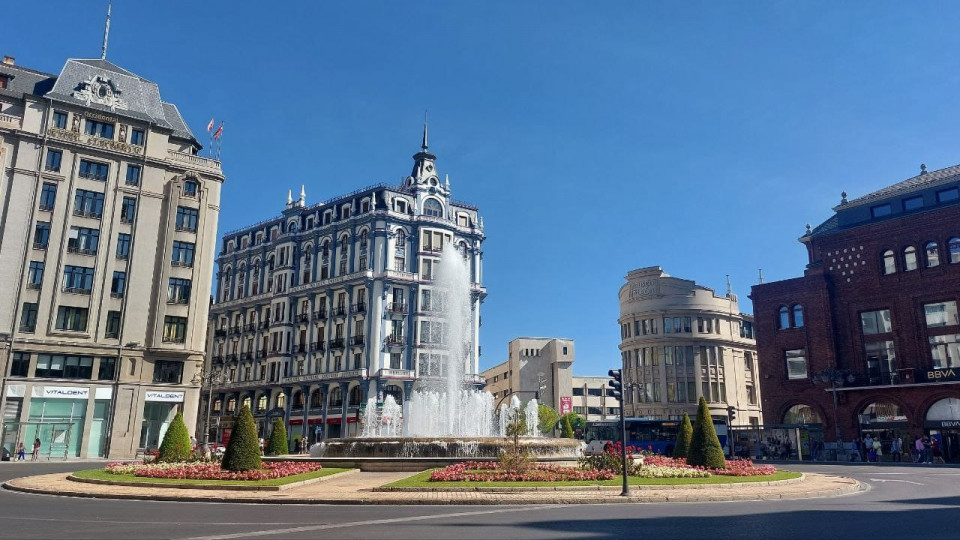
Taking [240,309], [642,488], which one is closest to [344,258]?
[240,309]

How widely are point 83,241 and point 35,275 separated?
3608 mm

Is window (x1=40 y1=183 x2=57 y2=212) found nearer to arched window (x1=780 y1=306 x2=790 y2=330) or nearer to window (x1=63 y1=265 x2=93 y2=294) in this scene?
window (x1=63 y1=265 x2=93 y2=294)

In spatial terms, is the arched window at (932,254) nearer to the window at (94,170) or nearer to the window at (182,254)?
the window at (182,254)

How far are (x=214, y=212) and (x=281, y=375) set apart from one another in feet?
93.2

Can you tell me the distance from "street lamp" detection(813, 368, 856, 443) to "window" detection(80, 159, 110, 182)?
52.7m

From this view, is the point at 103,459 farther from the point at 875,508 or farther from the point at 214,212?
the point at 875,508

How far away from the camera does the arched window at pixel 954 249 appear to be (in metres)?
47.4

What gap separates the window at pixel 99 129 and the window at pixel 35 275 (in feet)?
32.5

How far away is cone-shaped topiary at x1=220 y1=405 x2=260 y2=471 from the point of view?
78.8 feet

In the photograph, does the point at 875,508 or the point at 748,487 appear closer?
the point at 875,508

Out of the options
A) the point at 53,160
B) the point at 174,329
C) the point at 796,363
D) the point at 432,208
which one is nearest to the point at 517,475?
the point at 174,329

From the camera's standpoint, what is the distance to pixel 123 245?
48875 millimetres

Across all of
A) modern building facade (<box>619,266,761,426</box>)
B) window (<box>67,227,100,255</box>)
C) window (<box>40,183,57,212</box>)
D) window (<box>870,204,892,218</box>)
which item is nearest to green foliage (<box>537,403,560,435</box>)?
modern building facade (<box>619,266,761,426</box>)

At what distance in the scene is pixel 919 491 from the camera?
72.5ft
